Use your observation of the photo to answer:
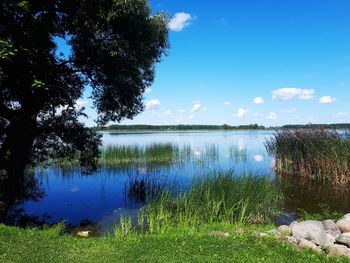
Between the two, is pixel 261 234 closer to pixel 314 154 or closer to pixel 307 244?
pixel 307 244

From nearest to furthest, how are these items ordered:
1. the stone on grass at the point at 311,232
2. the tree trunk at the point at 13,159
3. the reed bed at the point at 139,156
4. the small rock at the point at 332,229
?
the stone on grass at the point at 311,232 < the small rock at the point at 332,229 < the tree trunk at the point at 13,159 < the reed bed at the point at 139,156

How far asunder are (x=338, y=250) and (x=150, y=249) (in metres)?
4.20

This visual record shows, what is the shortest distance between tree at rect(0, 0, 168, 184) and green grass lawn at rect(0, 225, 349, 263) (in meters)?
4.50

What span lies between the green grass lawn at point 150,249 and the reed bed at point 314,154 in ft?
45.0

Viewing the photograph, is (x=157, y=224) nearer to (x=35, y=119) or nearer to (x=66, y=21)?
(x=35, y=119)

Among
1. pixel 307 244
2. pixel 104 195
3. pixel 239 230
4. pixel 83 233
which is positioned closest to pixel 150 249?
pixel 239 230

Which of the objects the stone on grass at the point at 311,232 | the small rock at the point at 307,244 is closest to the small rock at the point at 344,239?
the stone on grass at the point at 311,232

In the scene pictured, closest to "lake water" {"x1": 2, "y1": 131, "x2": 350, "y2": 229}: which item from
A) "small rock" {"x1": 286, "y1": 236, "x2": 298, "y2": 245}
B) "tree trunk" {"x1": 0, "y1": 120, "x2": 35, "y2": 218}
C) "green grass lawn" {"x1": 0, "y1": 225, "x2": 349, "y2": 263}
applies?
"tree trunk" {"x1": 0, "y1": 120, "x2": 35, "y2": 218}

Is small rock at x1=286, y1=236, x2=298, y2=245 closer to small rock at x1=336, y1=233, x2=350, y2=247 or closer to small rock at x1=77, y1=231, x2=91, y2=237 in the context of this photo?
small rock at x1=336, y1=233, x2=350, y2=247

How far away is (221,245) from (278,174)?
61.2 feet

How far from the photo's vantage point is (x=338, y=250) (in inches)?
298

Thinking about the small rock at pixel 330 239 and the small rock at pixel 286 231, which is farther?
the small rock at pixel 286 231

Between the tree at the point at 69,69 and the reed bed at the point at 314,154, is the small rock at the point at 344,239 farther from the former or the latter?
the reed bed at the point at 314,154

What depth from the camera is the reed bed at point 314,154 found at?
19594 mm
